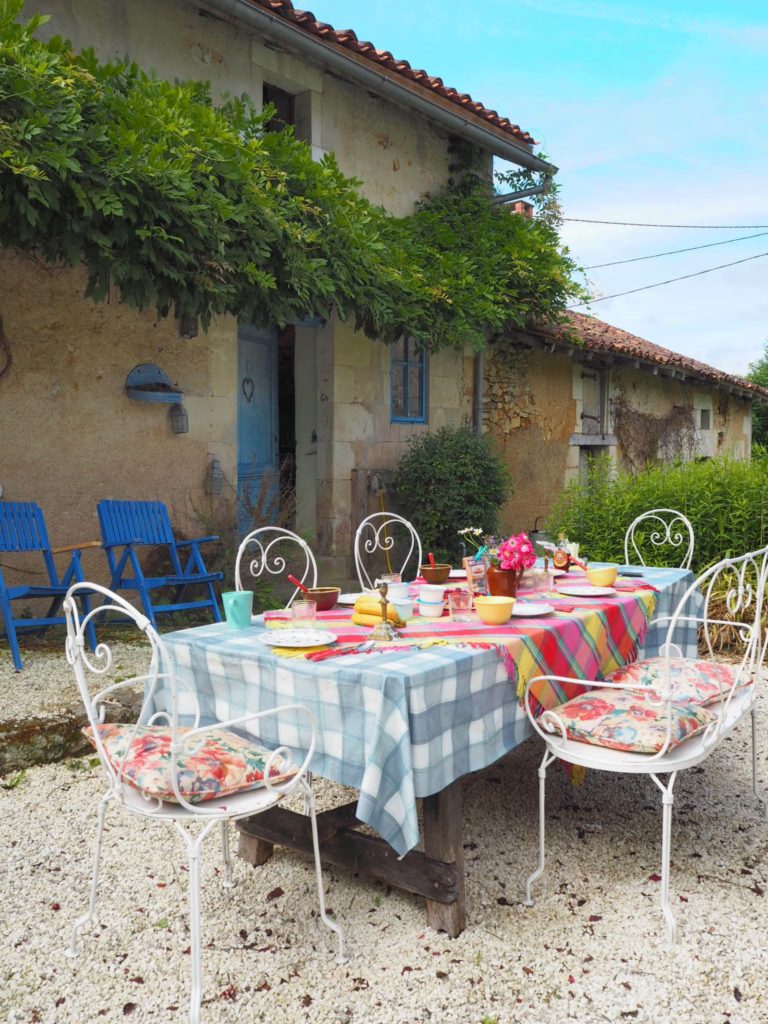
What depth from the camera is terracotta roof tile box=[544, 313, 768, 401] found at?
9.23m

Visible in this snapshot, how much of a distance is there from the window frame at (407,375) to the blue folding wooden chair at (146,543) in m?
2.87

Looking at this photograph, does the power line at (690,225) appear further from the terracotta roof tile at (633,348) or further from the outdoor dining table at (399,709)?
the outdoor dining table at (399,709)

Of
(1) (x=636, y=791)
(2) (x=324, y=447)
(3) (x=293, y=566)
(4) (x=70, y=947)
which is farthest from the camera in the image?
(2) (x=324, y=447)

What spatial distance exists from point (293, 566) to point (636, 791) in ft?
12.9

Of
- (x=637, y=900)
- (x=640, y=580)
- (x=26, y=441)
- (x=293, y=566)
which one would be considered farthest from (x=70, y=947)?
(x=293, y=566)

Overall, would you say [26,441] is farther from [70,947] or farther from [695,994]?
[695,994]

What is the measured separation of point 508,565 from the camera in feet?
9.50

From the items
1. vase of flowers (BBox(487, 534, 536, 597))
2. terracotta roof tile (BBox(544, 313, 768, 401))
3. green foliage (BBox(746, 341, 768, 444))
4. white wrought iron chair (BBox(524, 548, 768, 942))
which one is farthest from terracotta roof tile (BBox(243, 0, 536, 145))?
green foliage (BBox(746, 341, 768, 444))

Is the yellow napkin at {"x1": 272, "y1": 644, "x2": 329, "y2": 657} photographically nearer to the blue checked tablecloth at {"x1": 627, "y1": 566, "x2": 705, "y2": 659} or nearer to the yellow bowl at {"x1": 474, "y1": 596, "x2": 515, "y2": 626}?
the yellow bowl at {"x1": 474, "y1": 596, "x2": 515, "y2": 626}

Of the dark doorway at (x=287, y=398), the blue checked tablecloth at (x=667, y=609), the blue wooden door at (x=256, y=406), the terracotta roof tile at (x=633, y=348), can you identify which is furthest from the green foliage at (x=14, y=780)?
the terracotta roof tile at (x=633, y=348)

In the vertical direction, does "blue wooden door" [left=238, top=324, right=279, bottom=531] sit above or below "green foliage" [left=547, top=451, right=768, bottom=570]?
above

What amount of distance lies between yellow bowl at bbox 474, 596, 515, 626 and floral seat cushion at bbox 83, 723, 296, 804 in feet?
2.68

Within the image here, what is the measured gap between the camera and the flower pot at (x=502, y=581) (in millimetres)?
2881

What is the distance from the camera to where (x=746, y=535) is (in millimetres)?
5684
